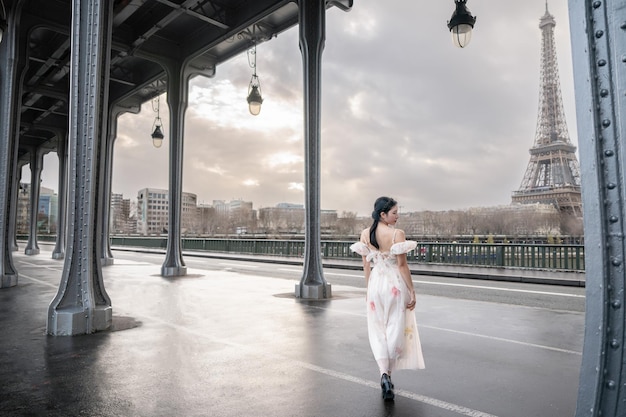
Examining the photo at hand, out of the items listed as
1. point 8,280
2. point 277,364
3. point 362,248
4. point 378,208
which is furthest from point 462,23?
point 8,280

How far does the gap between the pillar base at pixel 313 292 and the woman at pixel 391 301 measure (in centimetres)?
600

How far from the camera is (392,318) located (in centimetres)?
421

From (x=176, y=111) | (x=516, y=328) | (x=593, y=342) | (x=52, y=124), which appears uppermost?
(x=52, y=124)

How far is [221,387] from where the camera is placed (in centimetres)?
432

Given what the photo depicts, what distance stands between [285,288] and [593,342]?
1075cm

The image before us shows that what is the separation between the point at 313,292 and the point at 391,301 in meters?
6.22

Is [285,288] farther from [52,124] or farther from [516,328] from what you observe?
[52,124]

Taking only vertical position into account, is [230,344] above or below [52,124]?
below

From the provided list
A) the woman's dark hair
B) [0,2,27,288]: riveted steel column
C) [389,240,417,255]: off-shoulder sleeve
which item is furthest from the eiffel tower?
[389,240,417,255]: off-shoulder sleeve

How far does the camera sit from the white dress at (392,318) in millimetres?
4160

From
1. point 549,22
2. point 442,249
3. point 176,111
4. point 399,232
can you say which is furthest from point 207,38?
point 549,22

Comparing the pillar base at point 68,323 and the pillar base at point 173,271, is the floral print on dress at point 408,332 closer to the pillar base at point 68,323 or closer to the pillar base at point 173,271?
the pillar base at point 68,323

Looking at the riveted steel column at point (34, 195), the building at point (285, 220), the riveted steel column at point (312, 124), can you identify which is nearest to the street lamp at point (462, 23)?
the riveted steel column at point (312, 124)

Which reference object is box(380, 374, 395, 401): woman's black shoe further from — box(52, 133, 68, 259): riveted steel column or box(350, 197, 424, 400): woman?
box(52, 133, 68, 259): riveted steel column
